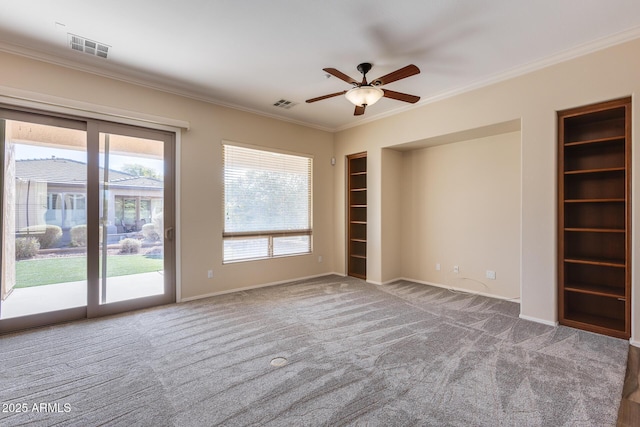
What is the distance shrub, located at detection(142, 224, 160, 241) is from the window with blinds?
0.97 meters

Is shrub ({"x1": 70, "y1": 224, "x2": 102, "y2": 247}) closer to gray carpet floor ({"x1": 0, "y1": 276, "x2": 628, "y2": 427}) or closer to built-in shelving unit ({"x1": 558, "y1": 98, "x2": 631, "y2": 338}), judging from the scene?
gray carpet floor ({"x1": 0, "y1": 276, "x2": 628, "y2": 427})

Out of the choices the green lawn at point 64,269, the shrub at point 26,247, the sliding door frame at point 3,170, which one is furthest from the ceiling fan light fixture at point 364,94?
the shrub at point 26,247

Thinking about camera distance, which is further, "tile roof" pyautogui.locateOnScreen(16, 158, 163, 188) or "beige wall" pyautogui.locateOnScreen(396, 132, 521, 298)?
"beige wall" pyautogui.locateOnScreen(396, 132, 521, 298)

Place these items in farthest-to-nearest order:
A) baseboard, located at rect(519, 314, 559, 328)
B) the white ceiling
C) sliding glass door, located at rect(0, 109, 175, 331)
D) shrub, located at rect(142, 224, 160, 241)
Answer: shrub, located at rect(142, 224, 160, 241)
baseboard, located at rect(519, 314, 559, 328)
sliding glass door, located at rect(0, 109, 175, 331)
the white ceiling

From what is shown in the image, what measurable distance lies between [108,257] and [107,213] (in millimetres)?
548

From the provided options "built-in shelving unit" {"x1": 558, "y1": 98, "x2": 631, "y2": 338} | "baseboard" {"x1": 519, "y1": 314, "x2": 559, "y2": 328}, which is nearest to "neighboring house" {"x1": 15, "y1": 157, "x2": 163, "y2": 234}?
"baseboard" {"x1": 519, "y1": 314, "x2": 559, "y2": 328}

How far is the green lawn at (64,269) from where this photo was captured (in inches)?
127

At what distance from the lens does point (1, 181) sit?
120 inches

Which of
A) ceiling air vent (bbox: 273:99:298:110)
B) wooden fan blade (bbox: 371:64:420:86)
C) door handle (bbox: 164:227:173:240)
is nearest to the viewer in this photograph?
wooden fan blade (bbox: 371:64:420:86)

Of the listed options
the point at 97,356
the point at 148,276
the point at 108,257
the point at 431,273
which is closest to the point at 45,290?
the point at 108,257

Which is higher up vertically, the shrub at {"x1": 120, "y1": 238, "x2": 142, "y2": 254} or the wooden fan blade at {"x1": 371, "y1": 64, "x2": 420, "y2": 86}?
the wooden fan blade at {"x1": 371, "y1": 64, "x2": 420, "y2": 86}

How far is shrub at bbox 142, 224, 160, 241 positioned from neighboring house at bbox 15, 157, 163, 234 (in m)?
0.06

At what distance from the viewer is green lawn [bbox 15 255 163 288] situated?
3225 mm

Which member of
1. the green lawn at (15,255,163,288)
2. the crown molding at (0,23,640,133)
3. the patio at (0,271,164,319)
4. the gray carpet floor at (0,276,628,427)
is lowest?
the gray carpet floor at (0,276,628,427)
